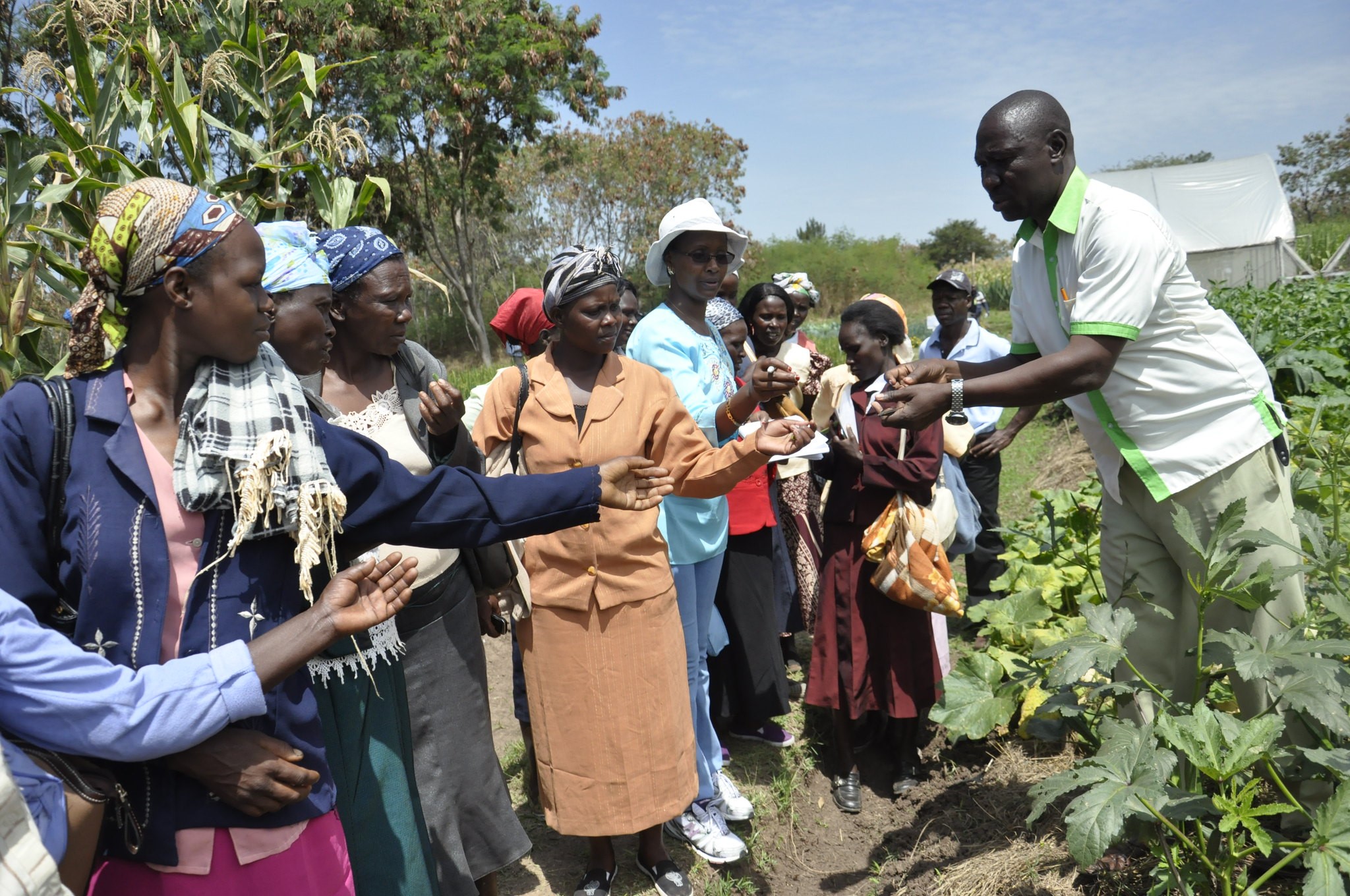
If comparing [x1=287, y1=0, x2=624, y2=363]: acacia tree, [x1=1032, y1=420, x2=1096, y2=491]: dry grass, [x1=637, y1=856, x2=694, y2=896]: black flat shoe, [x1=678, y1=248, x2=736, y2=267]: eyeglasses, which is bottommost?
[x1=637, y1=856, x2=694, y2=896]: black flat shoe

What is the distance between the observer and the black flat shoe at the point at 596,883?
310 centimetres

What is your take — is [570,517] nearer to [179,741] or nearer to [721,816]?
[179,741]

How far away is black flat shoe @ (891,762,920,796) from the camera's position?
3801mm

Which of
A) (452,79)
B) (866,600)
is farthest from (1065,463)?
(452,79)

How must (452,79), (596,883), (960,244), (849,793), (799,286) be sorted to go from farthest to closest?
1. (960,244)
2. (452,79)
3. (799,286)
4. (849,793)
5. (596,883)

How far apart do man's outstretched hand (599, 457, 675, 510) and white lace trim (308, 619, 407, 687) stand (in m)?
0.61

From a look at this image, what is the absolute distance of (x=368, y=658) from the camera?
2.25 meters

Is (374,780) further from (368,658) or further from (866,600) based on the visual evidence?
(866,600)

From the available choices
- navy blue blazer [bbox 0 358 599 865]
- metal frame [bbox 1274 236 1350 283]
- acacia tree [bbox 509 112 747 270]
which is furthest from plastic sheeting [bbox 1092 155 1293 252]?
navy blue blazer [bbox 0 358 599 865]

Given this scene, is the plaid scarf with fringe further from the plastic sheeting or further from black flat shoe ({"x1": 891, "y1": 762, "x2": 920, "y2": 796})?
the plastic sheeting

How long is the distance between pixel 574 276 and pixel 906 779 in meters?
2.45

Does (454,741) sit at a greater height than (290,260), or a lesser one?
lesser

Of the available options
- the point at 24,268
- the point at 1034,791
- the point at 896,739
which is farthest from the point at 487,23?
→ the point at 1034,791

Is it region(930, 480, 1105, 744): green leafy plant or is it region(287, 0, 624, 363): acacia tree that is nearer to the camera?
region(930, 480, 1105, 744): green leafy plant
